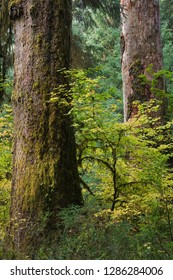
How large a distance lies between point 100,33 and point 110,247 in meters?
20.1

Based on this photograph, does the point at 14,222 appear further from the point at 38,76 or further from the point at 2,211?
the point at 38,76

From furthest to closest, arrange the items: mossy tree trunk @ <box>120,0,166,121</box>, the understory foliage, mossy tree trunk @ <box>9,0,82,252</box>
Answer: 1. mossy tree trunk @ <box>120,0,166,121</box>
2. mossy tree trunk @ <box>9,0,82,252</box>
3. the understory foliage

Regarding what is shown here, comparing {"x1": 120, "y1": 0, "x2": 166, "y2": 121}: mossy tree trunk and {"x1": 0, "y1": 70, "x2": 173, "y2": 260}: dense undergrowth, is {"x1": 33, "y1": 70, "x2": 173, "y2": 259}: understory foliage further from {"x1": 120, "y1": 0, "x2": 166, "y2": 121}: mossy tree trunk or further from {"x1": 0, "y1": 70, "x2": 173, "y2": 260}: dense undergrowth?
{"x1": 120, "y1": 0, "x2": 166, "y2": 121}: mossy tree trunk

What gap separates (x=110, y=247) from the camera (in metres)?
3.10

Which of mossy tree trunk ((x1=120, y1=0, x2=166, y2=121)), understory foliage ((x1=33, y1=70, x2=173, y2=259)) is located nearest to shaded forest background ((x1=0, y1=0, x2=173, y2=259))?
understory foliage ((x1=33, y1=70, x2=173, y2=259))

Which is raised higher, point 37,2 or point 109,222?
point 37,2

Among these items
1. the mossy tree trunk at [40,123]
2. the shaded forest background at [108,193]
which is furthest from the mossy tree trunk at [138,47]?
the mossy tree trunk at [40,123]

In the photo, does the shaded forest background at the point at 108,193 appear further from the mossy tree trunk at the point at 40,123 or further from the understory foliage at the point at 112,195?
the mossy tree trunk at the point at 40,123

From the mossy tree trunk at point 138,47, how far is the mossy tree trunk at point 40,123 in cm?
250

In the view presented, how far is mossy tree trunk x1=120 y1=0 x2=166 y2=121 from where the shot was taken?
6.61 meters

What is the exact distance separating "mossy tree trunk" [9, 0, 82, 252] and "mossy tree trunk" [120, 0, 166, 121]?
2501mm

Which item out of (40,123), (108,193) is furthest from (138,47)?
(40,123)
